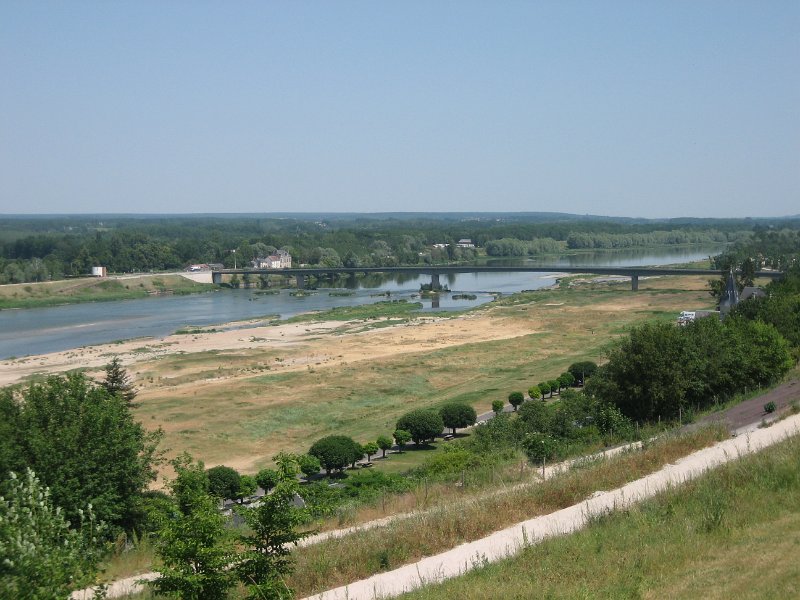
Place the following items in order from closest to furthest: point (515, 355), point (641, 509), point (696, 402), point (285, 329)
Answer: point (641, 509)
point (696, 402)
point (515, 355)
point (285, 329)

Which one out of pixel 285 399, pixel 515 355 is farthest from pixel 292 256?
pixel 285 399

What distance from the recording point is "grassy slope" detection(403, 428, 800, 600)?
6.88 meters

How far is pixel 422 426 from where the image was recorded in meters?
21.8

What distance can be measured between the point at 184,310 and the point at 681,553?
6347 centimetres

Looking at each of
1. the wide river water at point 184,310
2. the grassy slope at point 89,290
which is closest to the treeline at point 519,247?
the wide river water at point 184,310

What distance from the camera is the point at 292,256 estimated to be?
109 metres

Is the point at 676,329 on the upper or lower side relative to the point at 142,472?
upper

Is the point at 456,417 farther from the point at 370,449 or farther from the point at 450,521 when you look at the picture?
the point at 450,521

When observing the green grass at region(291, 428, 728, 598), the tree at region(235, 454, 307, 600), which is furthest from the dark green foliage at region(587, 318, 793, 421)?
the tree at region(235, 454, 307, 600)

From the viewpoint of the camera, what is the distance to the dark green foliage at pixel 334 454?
19266 mm

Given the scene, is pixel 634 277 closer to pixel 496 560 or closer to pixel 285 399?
pixel 285 399

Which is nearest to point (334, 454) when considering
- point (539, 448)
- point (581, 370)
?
point (539, 448)

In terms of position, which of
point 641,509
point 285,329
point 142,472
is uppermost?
point 641,509

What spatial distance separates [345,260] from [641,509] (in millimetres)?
95178
